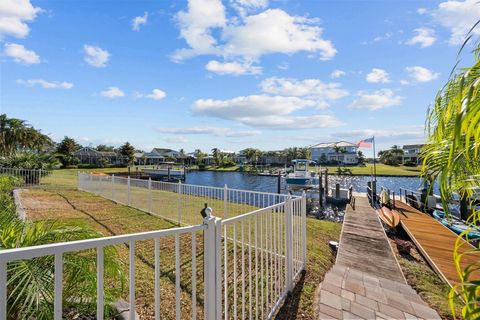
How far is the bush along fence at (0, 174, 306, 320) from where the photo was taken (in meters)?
1.01

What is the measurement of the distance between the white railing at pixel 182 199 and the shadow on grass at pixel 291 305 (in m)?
1.60

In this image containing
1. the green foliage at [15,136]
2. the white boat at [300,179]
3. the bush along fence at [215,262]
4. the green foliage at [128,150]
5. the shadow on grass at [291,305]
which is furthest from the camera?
the green foliage at [128,150]

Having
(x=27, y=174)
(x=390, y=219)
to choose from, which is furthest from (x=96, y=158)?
(x=390, y=219)

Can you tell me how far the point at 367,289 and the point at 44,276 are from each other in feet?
12.4

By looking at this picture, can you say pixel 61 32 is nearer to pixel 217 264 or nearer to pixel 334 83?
pixel 217 264

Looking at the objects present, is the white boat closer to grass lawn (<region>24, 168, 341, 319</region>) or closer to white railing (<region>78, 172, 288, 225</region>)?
white railing (<region>78, 172, 288, 225</region>)

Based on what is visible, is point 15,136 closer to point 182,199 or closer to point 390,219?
point 182,199

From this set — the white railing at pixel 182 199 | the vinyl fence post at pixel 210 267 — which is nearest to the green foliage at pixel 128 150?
the white railing at pixel 182 199

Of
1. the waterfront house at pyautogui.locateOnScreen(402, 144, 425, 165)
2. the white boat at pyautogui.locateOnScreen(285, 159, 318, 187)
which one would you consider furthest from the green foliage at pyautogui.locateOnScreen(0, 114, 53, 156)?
the waterfront house at pyautogui.locateOnScreen(402, 144, 425, 165)

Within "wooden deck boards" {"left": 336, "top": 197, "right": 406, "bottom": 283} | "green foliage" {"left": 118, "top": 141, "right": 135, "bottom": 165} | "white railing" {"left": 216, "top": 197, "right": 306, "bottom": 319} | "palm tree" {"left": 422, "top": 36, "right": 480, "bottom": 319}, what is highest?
"green foliage" {"left": 118, "top": 141, "right": 135, "bottom": 165}

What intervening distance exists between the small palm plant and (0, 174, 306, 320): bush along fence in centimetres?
5

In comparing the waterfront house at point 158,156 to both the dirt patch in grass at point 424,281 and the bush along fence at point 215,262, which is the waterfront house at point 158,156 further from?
the dirt patch in grass at point 424,281

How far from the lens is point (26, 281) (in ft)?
4.71

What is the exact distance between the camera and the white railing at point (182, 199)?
18.5 ft
